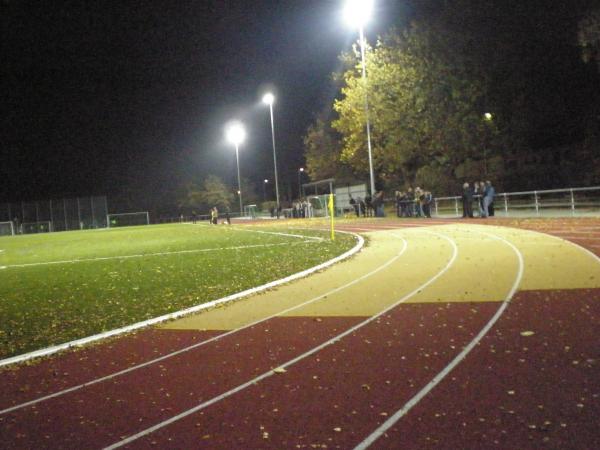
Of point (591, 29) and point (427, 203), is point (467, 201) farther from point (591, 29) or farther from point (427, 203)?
point (591, 29)

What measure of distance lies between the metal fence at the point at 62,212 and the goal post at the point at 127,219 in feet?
6.40

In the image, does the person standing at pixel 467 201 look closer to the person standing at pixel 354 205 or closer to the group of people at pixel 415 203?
the group of people at pixel 415 203

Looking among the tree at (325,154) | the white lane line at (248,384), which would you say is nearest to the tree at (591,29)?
the white lane line at (248,384)

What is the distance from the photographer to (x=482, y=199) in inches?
1126

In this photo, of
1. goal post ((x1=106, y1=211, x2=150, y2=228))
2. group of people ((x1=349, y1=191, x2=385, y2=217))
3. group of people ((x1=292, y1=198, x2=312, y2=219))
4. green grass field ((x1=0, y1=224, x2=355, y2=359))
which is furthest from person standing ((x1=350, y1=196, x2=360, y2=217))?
goal post ((x1=106, y1=211, x2=150, y2=228))

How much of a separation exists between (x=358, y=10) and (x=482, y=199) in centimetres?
1241

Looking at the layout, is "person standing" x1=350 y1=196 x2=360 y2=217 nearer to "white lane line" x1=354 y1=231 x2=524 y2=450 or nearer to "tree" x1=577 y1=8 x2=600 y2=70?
"tree" x1=577 y1=8 x2=600 y2=70

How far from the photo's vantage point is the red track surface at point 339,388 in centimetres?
408

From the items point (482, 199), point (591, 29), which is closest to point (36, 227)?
point (482, 199)

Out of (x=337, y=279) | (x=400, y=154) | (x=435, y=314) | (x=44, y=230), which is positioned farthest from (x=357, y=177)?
(x=435, y=314)

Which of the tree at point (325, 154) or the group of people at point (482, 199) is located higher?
the tree at point (325, 154)

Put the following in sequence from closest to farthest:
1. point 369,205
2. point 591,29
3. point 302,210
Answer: point 591,29 → point 369,205 → point 302,210

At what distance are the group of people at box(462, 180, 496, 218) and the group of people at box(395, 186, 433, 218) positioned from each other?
3.64 metres

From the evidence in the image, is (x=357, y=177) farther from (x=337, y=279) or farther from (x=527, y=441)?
(x=527, y=441)
